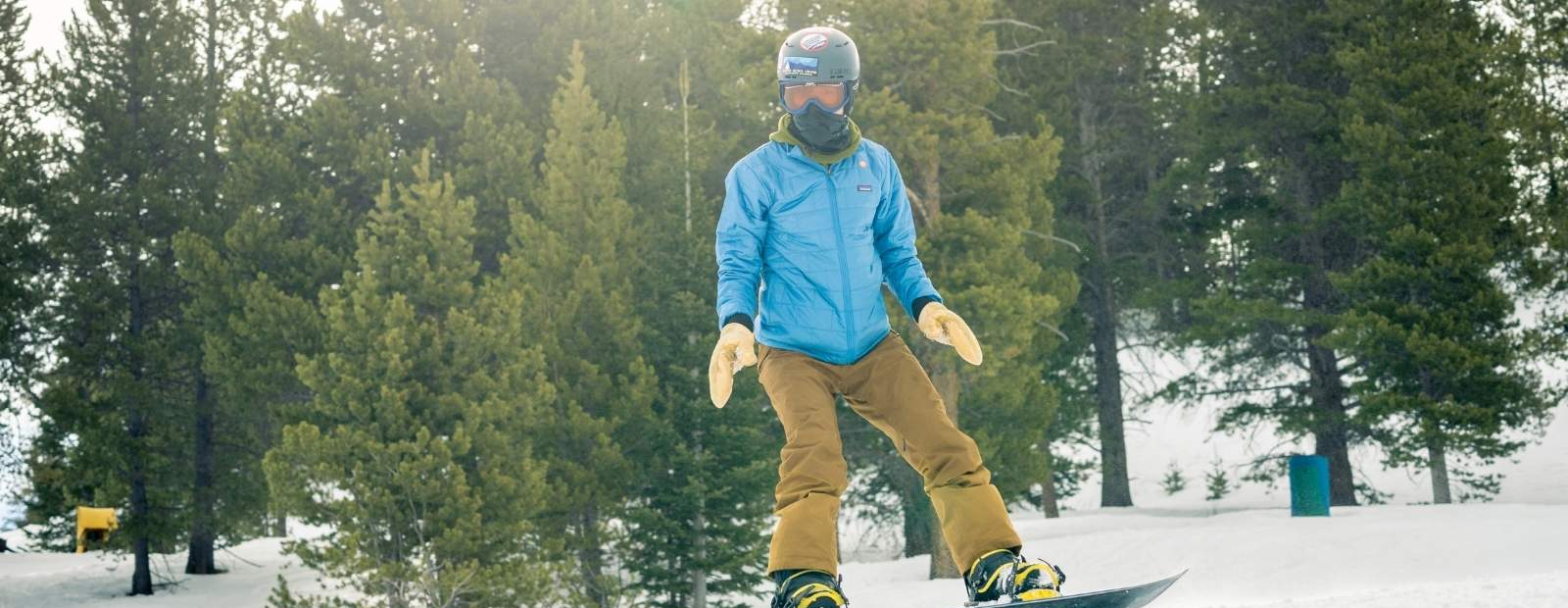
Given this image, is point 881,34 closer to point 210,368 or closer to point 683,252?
point 683,252

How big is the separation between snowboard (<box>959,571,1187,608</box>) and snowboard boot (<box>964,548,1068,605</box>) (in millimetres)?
88

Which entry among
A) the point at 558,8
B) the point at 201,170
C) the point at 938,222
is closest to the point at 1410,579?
the point at 938,222

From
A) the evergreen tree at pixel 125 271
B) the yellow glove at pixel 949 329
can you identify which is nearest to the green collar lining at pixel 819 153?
the yellow glove at pixel 949 329

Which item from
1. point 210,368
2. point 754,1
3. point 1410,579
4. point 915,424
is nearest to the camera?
A: point 915,424

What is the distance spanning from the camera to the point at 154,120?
2602 cm

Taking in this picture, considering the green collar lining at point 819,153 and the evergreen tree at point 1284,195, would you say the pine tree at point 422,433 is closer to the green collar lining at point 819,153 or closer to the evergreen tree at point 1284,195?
the evergreen tree at point 1284,195

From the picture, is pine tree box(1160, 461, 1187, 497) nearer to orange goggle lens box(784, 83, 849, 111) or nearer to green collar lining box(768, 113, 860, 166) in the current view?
green collar lining box(768, 113, 860, 166)

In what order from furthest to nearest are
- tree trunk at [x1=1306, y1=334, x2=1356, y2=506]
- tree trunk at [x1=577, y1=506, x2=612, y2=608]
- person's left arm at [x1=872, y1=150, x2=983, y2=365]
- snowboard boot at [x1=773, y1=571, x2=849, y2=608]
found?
tree trunk at [x1=1306, y1=334, x2=1356, y2=506]
tree trunk at [x1=577, y1=506, x2=612, y2=608]
person's left arm at [x1=872, y1=150, x2=983, y2=365]
snowboard boot at [x1=773, y1=571, x2=849, y2=608]

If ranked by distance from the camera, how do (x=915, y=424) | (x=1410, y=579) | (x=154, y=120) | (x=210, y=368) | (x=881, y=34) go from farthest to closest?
(x=154, y=120), (x=210, y=368), (x=881, y=34), (x=1410, y=579), (x=915, y=424)

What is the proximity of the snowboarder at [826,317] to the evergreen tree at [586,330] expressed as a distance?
45.9ft

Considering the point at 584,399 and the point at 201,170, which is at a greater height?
the point at 201,170

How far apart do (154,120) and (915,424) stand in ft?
84.5

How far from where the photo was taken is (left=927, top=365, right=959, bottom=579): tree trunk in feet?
59.8

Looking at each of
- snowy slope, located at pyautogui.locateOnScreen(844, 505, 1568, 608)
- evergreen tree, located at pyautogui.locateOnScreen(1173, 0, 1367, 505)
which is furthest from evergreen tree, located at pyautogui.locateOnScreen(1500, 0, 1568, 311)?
snowy slope, located at pyautogui.locateOnScreen(844, 505, 1568, 608)
